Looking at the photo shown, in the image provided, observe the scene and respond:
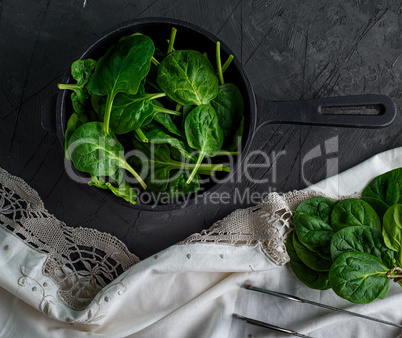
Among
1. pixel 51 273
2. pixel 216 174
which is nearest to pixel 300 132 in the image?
pixel 216 174

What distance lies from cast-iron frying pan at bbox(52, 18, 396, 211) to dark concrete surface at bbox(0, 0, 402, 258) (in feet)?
0.41

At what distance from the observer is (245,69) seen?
3.39 feet

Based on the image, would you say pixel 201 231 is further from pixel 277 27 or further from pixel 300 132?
pixel 277 27

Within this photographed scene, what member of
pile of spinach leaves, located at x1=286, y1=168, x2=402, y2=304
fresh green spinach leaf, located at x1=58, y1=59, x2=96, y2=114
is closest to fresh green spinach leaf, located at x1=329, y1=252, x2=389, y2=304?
pile of spinach leaves, located at x1=286, y1=168, x2=402, y2=304

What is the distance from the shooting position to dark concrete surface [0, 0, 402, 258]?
1.01 metres

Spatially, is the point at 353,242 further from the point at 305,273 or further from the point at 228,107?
the point at 228,107

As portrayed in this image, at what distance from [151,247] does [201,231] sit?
4.5 inches

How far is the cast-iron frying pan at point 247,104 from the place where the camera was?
2.85 ft

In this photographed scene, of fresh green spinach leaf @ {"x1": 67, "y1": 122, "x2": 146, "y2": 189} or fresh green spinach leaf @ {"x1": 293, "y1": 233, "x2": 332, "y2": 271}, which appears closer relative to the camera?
fresh green spinach leaf @ {"x1": 67, "y1": 122, "x2": 146, "y2": 189}

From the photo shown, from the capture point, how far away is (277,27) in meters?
1.04

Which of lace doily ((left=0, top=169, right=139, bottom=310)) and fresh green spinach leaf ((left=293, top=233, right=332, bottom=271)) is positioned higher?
fresh green spinach leaf ((left=293, top=233, right=332, bottom=271))

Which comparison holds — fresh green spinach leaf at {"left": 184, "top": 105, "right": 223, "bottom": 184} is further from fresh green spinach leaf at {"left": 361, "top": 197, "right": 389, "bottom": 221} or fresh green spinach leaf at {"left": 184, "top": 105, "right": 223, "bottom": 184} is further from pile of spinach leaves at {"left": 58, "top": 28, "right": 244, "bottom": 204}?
fresh green spinach leaf at {"left": 361, "top": 197, "right": 389, "bottom": 221}
